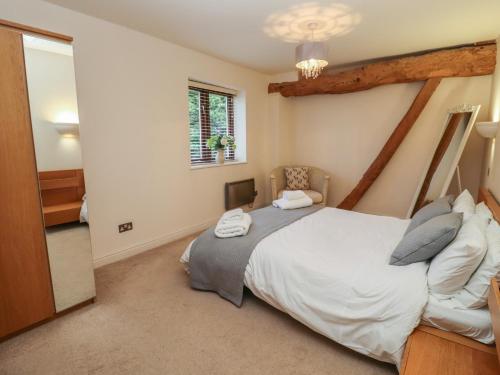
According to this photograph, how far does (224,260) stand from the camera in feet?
6.98

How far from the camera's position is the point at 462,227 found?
1.63 m

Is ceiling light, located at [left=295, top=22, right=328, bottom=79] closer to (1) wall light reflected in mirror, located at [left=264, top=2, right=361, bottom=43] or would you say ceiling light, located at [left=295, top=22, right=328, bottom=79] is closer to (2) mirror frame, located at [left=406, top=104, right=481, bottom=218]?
(1) wall light reflected in mirror, located at [left=264, top=2, right=361, bottom=43]

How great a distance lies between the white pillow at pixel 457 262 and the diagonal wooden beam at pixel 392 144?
2492 millimetres

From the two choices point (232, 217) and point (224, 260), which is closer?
point (224, 260)

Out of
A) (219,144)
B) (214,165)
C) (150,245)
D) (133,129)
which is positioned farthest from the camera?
(219,144)

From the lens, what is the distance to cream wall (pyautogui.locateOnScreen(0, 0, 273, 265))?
8.28 feet

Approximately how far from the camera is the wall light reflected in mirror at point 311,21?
2367mm

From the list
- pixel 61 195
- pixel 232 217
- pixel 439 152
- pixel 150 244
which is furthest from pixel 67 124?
pixel 439 152

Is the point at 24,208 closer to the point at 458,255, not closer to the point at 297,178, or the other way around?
the point at 458,255

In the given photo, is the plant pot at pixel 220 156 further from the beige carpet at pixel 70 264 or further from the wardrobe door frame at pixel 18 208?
the wardrobe door frame at pixel 18 208

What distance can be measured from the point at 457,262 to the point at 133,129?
2.96 meters

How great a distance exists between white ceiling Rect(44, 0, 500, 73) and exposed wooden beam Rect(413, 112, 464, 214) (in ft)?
2.98

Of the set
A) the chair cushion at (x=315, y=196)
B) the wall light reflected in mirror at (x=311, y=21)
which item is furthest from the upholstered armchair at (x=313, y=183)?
the wall light reflected in mirror at (x=311, y=21)

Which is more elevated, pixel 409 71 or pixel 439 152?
pixel 409 71
